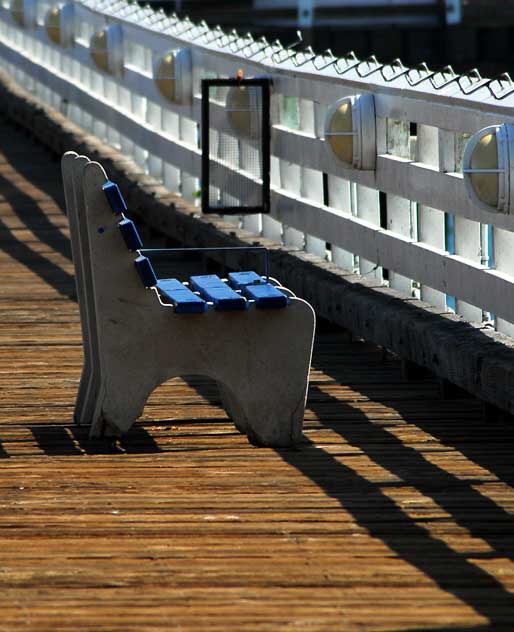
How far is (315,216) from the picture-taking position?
9.94 m

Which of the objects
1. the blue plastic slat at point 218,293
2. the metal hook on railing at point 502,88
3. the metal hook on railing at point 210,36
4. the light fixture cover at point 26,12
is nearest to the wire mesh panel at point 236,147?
the metal hook on railing at point 210,36

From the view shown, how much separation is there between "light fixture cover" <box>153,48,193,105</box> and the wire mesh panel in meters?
0.84

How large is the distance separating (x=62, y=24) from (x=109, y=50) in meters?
2.89

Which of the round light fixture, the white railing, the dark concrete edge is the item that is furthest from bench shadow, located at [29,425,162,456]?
the round light fixture

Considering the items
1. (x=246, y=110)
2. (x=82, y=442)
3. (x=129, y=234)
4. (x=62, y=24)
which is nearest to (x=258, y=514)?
(x=82, y=442)

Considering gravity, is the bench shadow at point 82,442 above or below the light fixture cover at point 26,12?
below

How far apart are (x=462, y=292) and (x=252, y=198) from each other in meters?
3.37

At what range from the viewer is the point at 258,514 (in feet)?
19.3

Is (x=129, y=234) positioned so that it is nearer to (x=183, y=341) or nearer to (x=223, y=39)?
(x=183, y=341)

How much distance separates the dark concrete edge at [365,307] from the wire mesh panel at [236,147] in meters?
0.22

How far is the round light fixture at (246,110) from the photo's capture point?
10.8 metres

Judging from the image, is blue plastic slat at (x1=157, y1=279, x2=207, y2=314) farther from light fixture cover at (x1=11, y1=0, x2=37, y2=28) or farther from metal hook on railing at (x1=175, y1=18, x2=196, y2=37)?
light fixture cover at (x1=11, y1=0, x2=37, y2=28)

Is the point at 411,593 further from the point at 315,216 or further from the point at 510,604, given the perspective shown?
the point at 315,216

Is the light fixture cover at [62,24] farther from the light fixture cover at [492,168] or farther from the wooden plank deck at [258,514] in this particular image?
the light fixture cover at [492,168]
